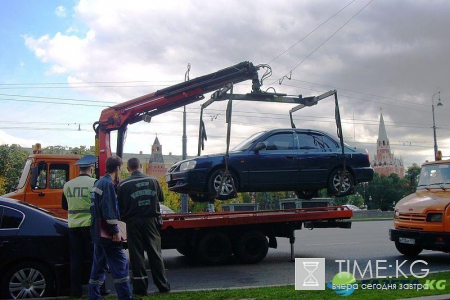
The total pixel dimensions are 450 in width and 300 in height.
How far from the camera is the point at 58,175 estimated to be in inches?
395

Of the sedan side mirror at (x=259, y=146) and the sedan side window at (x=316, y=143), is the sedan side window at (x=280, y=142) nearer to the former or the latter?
the sedan side mirror at (x=259, y=146)

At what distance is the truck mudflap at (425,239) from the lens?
31.8ft

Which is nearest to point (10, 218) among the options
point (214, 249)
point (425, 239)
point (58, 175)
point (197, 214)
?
point (58, 175)

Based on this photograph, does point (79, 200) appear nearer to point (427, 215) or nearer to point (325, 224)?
point (325, 224)

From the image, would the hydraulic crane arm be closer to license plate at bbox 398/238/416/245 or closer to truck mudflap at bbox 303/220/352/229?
truck mudflap at bbox 303/220/352/229

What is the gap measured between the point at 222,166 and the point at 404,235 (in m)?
4.37

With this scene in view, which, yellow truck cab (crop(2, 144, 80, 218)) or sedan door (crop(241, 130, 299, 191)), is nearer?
yellow truck cab (crop(2, 144, 80, 218))

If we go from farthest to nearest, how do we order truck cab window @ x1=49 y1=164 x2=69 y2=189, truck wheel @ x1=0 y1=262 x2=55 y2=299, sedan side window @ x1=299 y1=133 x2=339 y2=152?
sedan side window @ x1=299 y1=133 x2=339 y2=152
truck cab window @ x1=49 y1=164 x2=69 y2=189
truck wheel @ x1=0 y1=262 x2=55 y2=299

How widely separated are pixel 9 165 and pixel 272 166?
4110cm

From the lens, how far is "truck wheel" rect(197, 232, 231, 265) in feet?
33.1

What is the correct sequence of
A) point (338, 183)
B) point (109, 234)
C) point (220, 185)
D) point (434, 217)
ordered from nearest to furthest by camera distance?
point (109, 234) < point (220, 185) < point (434, 217) < point (338, 183)

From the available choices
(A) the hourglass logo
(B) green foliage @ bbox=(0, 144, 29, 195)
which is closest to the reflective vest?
(A) the hourglass logo

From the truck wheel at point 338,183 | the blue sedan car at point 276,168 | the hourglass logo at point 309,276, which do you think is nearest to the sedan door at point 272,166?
the blue sedan car at point 276,168

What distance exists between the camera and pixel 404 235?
34.9 ft
